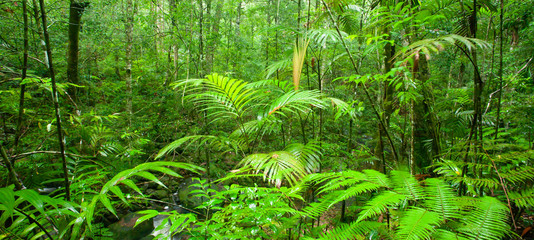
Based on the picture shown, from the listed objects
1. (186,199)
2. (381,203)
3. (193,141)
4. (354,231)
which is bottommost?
(186,199)

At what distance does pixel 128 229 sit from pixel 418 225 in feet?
15.1

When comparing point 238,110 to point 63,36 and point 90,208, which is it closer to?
point 90,208

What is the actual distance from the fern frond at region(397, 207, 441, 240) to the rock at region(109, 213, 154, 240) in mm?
4302

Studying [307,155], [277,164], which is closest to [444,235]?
[277,164]

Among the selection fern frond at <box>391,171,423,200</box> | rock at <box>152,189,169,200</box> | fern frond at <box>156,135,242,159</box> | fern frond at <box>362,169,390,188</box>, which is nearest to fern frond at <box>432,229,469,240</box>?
fern frond at <box>391,171,423,200</box>

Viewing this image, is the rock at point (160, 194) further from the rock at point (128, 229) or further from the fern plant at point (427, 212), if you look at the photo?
the fern plant at point (427, 212)

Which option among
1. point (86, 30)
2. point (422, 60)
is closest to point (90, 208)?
point (422, 60)

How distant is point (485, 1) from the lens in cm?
170

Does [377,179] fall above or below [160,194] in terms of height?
above

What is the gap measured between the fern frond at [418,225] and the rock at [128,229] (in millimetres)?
4302

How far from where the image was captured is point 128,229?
12.8 ft

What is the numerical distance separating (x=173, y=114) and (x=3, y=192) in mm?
5049

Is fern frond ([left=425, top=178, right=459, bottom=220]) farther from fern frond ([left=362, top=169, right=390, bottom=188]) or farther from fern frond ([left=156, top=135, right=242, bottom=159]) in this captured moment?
fern frond ([left=156, top=135, right=242, bottom=159])

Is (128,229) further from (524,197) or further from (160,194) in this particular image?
(524,197)
